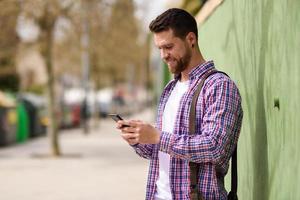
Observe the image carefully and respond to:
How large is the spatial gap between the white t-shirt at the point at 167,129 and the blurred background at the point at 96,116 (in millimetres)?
464

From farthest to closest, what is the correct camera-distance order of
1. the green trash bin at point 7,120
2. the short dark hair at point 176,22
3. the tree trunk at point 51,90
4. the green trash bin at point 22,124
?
the green trash bin at point 22,124, the green trash bin at point 7,120, the tree trunk at point 51,90, the short dark hair at point 176,22

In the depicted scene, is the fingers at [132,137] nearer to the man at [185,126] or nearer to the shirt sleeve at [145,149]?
the man at [185,126]

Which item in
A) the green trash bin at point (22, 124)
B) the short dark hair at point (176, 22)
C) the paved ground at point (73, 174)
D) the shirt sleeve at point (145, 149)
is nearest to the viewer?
the short dark hair at point (176, 22)

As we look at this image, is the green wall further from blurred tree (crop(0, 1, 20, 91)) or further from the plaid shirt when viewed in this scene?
blurred tree (crop(0, 1, 20, 91))

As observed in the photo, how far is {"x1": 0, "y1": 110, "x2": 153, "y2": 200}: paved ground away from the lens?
10.1m

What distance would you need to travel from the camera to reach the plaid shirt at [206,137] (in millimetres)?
2777

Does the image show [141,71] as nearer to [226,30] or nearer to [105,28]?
[105,28]

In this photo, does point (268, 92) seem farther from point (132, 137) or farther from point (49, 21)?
point (49, 21)

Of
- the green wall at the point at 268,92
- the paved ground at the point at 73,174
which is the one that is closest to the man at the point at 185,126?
the green wall at the point at 268,92

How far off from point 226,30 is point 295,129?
244 cm

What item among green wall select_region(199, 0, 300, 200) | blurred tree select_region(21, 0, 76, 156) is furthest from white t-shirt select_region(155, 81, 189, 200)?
blurred tree select_region(21, 0, 76, 156)

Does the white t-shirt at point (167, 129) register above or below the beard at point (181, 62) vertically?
below

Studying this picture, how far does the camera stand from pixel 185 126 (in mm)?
2982

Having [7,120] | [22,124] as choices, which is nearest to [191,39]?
[7,120]
